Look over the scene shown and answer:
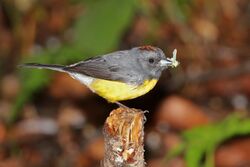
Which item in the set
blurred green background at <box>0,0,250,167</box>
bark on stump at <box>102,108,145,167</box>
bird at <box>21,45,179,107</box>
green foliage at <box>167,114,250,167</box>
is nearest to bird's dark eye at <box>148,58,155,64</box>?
bird at <box>21,45,179,107</box>

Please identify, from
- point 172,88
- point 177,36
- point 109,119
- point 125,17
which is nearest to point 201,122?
point 172,88

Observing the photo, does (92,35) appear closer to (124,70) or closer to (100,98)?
(100,98)

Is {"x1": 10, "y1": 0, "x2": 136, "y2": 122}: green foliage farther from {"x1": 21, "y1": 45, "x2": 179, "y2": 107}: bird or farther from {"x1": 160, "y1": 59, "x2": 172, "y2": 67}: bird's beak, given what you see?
{"x1": 160, "y1": 59, "x2": 172, "y2": 67}: bird's beak

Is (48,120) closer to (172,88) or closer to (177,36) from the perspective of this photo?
(172,88)

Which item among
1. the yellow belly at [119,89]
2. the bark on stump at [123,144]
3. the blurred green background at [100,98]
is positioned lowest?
the bark on stump at [123,144]

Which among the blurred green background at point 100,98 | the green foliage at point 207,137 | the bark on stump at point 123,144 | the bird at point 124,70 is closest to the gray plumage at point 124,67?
the bird at point 124,70

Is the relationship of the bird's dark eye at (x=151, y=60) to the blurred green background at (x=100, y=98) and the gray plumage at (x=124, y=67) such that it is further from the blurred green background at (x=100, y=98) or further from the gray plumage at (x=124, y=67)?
the blurred green background at (x=100, y=98)
